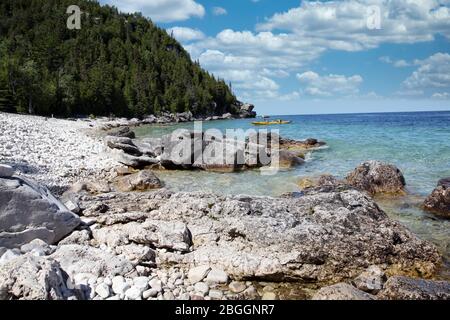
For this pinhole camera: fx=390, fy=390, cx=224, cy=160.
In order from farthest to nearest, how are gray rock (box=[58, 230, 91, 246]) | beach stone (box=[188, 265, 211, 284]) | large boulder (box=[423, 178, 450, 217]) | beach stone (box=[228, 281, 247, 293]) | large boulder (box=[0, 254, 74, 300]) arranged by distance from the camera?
1. large boulder (box=[423, 178, 450, 217])
2. gray rock (box=[58, 230, 91, 246])
3. beach stone (box=[188, 265, 211, 284])
4. beach stone (box=[228, 281, 247, 293])
5. large boulder (box=[0, 254, 74, 300])

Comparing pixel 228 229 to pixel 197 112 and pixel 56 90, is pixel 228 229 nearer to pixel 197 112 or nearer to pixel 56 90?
pixel 56 90

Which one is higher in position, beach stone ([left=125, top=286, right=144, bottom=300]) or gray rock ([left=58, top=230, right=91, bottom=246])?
gray rock ([left=58, top=230, right=91, bottom=246])

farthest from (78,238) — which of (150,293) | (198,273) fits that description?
(198,273)

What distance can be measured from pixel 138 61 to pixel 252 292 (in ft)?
562

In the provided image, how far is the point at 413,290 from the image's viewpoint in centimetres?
799

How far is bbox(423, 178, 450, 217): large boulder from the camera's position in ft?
50.8

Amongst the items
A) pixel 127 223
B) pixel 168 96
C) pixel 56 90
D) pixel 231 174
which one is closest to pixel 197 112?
pixel 168 96

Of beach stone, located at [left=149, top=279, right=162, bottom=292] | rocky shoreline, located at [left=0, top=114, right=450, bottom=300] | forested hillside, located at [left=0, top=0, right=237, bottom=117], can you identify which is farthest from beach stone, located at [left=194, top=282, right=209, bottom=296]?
forested hillside, located at [left=0, top=0, right=237, bottom=117]

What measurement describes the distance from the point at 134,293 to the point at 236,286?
2261 mm

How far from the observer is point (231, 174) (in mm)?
25391

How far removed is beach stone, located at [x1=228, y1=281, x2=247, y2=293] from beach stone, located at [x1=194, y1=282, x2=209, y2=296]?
567mm

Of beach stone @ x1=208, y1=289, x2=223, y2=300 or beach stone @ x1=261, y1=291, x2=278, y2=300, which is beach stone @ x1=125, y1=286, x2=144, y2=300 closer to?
beach stone @ x1=208, y1=289, x2=223, y2=300

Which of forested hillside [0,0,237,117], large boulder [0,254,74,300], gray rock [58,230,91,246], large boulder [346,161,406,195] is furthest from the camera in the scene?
forested hillside [0,0,237,117]
